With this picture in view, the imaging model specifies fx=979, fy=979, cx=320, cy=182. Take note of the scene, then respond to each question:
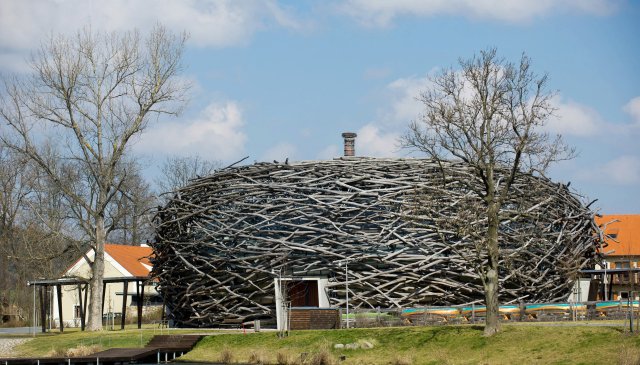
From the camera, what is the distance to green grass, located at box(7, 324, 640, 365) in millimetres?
22797

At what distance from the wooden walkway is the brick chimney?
13084 millimetres

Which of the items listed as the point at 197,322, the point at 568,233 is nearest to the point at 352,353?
the point at 197,322

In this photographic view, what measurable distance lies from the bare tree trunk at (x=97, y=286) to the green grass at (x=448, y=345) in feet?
30.3

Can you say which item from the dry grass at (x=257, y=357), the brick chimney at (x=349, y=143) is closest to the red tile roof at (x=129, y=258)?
the brick chimney at (x=349, y=143)

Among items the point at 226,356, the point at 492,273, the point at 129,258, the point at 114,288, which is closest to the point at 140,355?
the point at 226,356

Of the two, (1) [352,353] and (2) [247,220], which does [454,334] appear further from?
(2) [247,220]

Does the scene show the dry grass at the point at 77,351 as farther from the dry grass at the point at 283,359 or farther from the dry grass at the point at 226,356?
the dry grass at the point at 283,359

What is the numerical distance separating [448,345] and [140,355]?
9.32 meters

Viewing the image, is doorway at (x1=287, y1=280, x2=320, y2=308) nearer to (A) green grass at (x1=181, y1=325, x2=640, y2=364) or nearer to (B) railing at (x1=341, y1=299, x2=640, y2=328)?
(B) railing at (x1=341, y1=299, x2=640, y2=328)

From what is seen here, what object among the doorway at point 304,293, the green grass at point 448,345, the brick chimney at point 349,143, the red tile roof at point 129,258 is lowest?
the green grass at point 448,345

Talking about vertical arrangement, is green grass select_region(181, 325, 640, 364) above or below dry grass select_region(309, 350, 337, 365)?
above

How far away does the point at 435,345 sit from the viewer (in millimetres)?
26219

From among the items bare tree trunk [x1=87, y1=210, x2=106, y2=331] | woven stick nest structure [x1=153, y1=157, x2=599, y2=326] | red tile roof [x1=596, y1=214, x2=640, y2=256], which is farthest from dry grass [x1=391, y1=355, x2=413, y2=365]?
red tile roof [x1=596, y1=214, x2=640, y2=256]

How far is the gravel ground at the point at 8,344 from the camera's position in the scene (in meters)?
35.4
